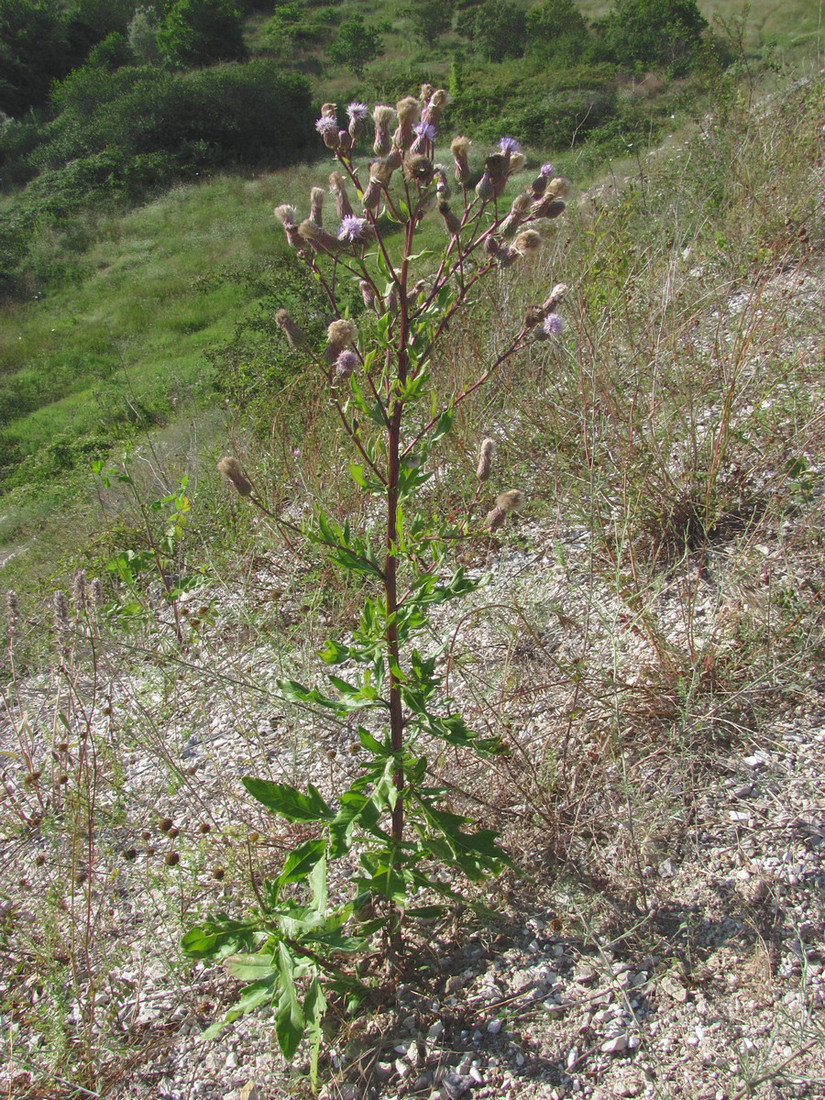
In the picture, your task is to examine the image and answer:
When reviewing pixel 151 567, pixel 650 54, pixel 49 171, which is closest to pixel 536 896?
pixel 151 567

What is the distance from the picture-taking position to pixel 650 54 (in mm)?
21781

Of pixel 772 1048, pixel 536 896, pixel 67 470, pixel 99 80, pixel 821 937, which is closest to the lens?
pixel 772 1048

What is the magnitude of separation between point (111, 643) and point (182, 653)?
326 millimetres

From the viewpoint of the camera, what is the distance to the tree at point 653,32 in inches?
806

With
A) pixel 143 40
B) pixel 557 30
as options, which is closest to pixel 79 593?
pixel 557 30

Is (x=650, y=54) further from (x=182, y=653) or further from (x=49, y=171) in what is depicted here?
(x=182, y=653)

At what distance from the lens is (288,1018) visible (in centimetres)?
144

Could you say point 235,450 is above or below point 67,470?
Answer: above

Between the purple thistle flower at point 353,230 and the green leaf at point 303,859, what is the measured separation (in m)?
1.50

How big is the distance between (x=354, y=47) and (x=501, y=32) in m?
8.18

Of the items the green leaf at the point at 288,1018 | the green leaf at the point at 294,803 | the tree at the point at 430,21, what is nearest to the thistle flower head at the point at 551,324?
the green leaf at the point at 294,803

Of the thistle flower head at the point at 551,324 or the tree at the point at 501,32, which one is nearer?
the thistle flower head at the point at 551,324

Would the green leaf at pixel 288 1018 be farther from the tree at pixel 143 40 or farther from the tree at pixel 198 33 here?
the tree at pixel 143 40

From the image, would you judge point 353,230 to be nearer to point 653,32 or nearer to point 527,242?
point 527,242
